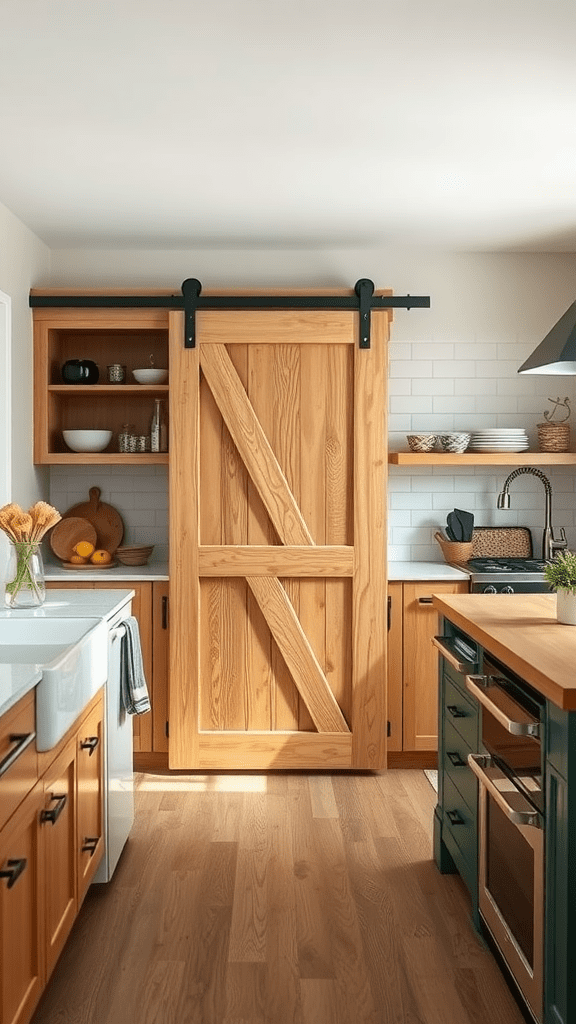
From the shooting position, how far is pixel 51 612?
11.0ft

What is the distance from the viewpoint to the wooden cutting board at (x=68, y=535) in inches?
193

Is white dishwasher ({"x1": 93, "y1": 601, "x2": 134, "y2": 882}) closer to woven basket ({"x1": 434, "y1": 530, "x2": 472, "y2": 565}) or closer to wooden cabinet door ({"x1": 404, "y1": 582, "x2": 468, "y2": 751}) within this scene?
wooden cabinet door ({"x1": 404, "y1": 582, "x2": 468, "y2": 751})

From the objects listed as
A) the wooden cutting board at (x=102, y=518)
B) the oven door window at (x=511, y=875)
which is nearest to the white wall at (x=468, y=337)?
the wooden cutting board at (x=102, y=518)

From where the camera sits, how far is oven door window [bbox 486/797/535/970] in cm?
226

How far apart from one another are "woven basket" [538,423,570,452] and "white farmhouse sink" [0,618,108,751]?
268 cm

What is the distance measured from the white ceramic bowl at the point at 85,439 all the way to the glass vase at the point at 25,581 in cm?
130

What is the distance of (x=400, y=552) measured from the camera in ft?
16.8

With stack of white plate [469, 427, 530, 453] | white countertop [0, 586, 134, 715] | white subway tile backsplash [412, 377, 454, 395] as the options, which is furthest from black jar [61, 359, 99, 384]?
stack of white plate [469, 427, 530, 453]

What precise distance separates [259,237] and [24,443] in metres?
1.57

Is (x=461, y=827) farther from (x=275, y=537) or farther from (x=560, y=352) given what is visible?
(x=275, y=537)

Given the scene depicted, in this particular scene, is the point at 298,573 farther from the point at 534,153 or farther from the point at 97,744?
the point at 534,153

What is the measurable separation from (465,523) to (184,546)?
1.51m

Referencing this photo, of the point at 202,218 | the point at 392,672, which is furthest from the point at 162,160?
the point at 392,672

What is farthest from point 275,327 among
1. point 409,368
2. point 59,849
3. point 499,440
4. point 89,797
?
point 59,849
